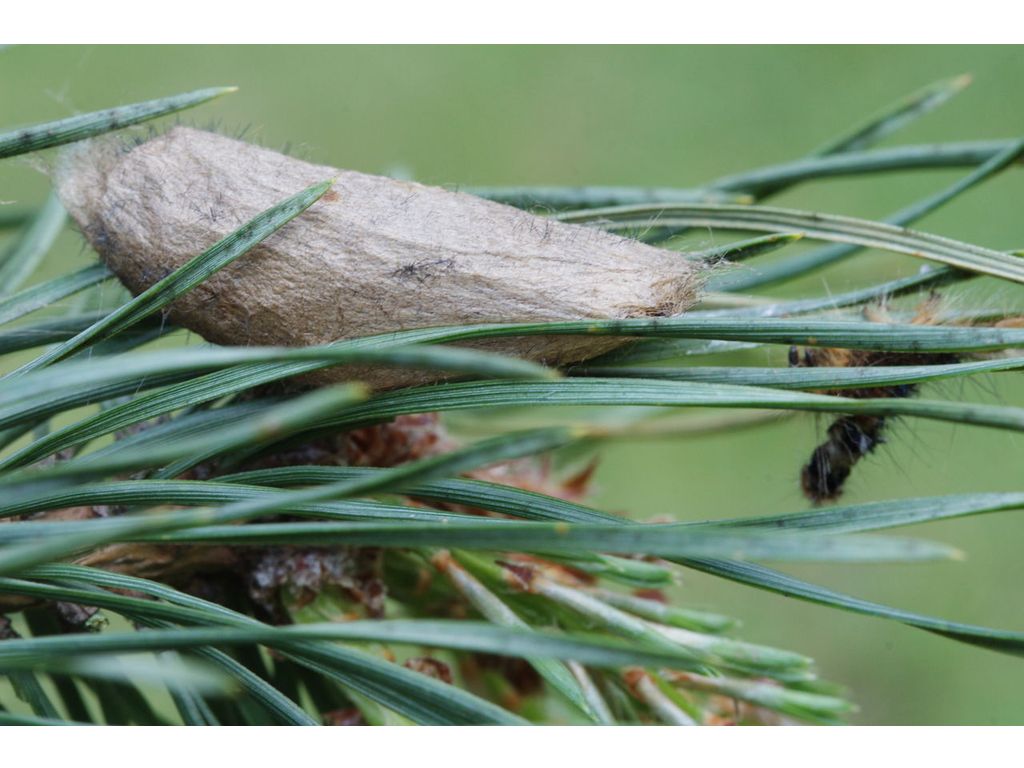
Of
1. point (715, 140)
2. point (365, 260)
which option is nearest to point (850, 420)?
point (365, 260)

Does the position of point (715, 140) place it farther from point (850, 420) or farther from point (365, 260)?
point (365, 260)

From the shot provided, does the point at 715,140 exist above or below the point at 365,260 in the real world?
above

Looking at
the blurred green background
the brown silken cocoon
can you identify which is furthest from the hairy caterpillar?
the blurred green background

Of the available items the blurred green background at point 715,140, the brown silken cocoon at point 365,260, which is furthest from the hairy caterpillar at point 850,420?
the blurred green background at point 715,140

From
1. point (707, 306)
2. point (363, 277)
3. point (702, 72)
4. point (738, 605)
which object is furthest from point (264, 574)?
point (702, 72)

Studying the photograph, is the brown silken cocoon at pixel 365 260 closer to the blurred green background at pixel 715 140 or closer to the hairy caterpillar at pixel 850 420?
the hairy caterpillar at pixel 850 420

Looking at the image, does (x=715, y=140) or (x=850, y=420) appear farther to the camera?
(x=715, y=140)
